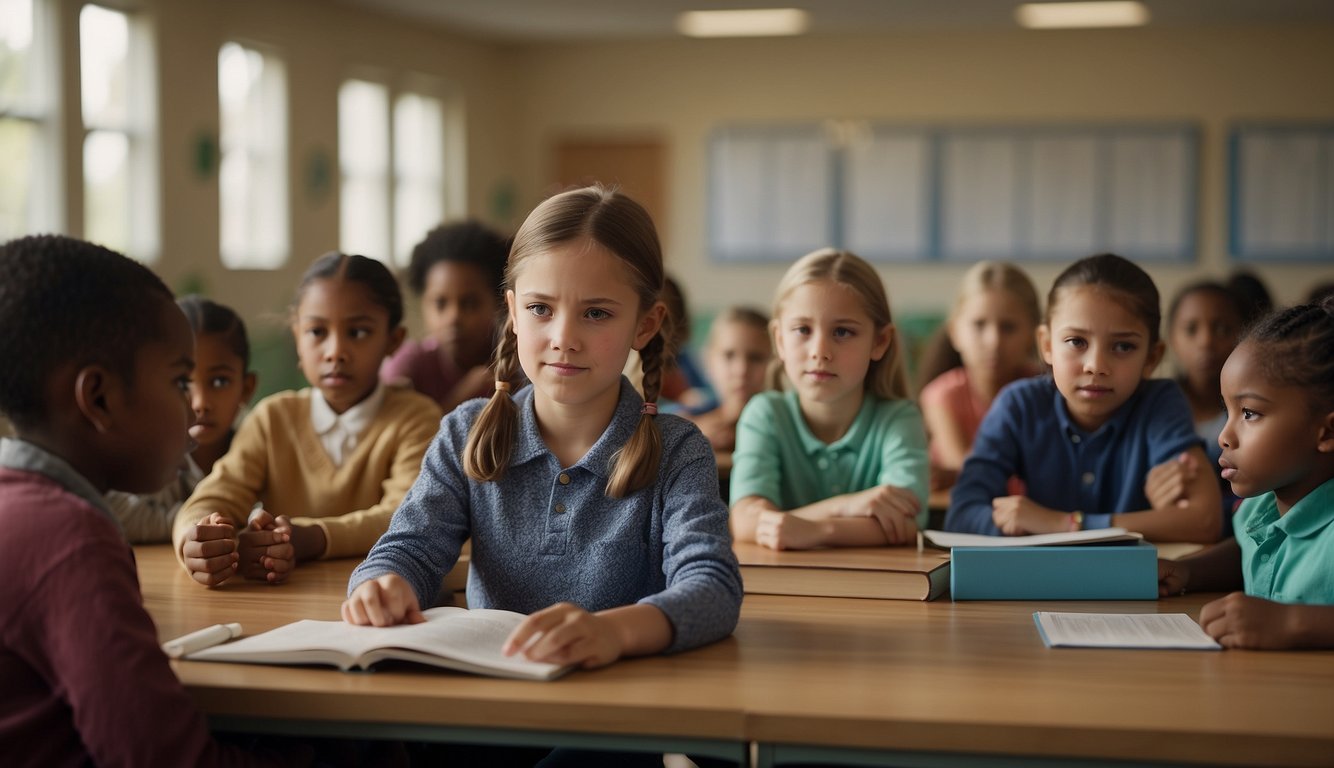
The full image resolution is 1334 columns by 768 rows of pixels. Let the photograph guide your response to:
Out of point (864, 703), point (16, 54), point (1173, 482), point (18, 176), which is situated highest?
point (16, 54)

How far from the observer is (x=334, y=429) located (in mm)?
2277

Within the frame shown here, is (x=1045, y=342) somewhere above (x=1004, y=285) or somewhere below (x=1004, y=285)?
below

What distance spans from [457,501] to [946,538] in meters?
0.70

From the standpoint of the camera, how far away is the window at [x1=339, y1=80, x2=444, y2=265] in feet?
27.4

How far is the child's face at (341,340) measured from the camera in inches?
89.6

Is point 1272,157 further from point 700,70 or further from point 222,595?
point 222,595

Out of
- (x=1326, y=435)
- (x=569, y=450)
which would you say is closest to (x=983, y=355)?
(x=1326, y=435)

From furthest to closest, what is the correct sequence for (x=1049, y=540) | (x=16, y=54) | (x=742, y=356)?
(x=16, y=54) < (x=742, y=356) < (x=1049, y=540)

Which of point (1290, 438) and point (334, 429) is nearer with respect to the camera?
point (1290, 438)

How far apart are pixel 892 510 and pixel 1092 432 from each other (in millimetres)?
A: 443

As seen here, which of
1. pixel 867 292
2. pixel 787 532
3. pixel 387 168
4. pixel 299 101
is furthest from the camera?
pixel 387 168

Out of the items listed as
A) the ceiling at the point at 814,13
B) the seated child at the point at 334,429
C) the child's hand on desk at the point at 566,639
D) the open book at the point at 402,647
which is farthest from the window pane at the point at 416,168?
the child's hand on desk at the point at 566,639

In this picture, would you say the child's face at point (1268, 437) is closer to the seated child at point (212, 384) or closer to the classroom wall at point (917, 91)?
the seated child at point (212, 384)

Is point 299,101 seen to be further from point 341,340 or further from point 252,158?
point 341,340
